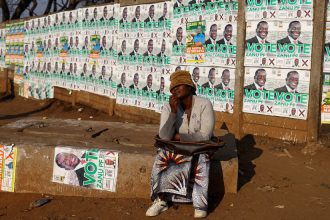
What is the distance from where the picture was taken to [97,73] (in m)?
10.7

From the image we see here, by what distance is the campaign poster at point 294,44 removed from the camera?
6.56 m

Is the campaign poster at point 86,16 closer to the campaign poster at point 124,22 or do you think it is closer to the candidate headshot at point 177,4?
the campaign poster at point 124,22

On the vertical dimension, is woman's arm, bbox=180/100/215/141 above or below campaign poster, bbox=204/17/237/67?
below

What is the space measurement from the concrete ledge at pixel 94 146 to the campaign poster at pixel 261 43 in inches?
85.5

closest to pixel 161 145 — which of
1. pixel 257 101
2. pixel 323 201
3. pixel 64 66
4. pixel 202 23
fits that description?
pixel 323 201

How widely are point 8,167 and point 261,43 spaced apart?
438cm

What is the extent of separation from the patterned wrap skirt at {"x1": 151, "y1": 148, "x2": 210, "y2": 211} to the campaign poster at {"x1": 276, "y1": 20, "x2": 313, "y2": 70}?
123 inches

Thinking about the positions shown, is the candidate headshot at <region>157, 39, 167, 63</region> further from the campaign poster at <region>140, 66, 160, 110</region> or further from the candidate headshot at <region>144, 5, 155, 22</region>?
the candidate headshot at <region>144, 5, 155, 22</region>

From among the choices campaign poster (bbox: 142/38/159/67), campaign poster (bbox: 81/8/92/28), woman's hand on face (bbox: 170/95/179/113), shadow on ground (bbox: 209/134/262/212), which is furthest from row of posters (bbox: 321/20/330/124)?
campaign poster (bbox: 81/8/92/28)

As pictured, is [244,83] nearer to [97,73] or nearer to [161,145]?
[161,145]

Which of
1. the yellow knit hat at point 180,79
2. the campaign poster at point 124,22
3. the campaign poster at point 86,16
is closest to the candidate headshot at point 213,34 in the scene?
the campaign poster at point 124,22

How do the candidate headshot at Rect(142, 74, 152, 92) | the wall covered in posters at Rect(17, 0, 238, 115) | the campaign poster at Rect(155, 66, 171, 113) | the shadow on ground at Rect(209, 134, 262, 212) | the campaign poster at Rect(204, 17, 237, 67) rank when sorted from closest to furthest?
1. the shadow on ground at Rect(209, 134, 262, 212)
2. the campaign poster at Rect(204, 17, 237, 67)
3. the wall covered in posters at Rect(17, 0, 238, 115)
4. the campaign poster at Rect(155, 66, 171, 113)
5. the candidate headshot at Rect(142, 74, 152, 92)

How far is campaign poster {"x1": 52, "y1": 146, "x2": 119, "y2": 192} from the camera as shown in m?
4.89

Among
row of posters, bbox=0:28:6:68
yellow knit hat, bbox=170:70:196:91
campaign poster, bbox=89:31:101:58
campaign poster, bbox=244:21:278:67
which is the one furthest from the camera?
row of posters, bbox=0:28:6:68
